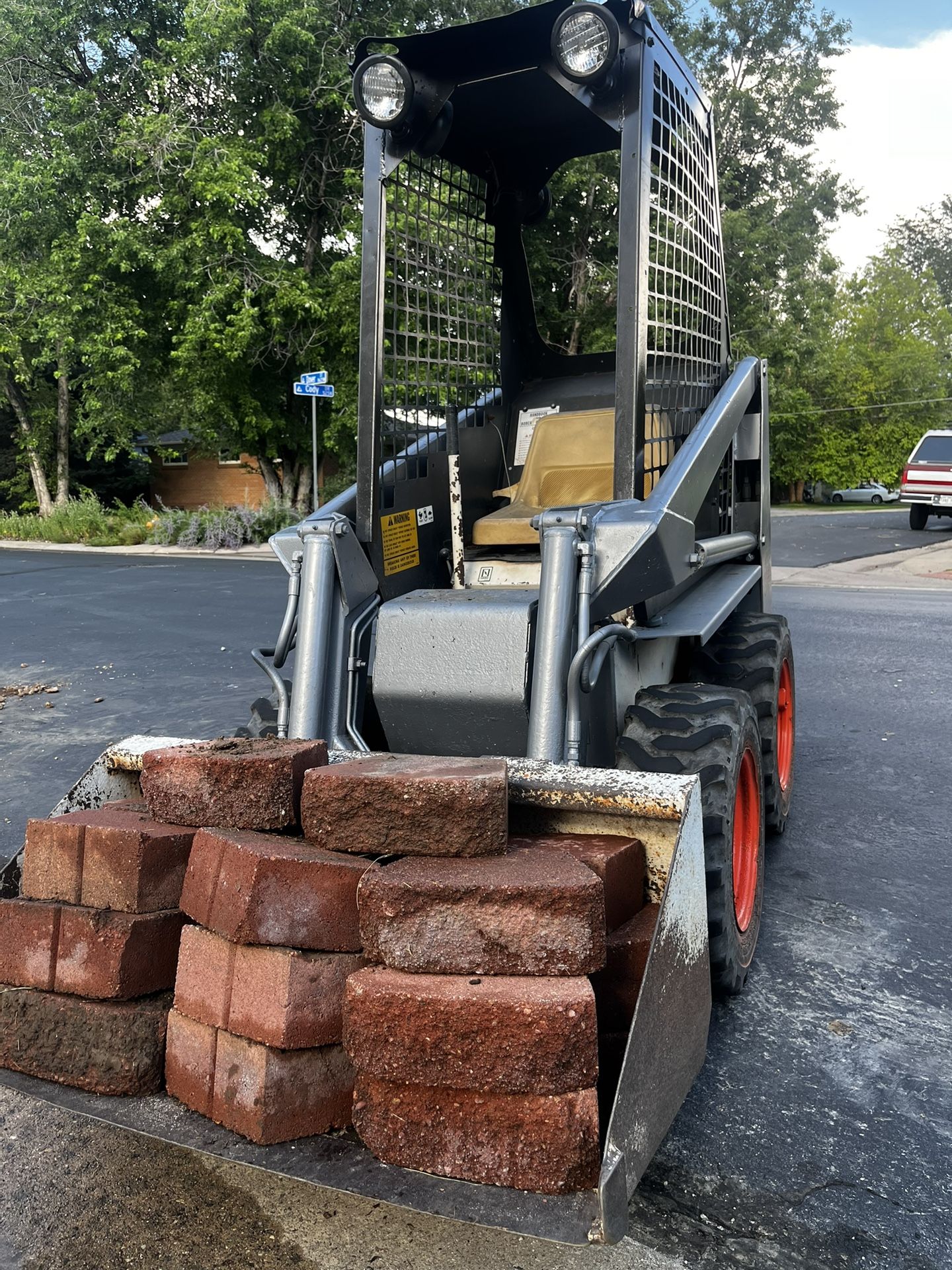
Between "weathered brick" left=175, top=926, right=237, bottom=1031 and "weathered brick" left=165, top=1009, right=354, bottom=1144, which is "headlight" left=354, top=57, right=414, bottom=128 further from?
"weathered brick" left=165, top=1009, right=354, bottom=1144

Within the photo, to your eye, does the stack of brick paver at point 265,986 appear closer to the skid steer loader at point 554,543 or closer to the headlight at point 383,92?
the skid steer loader at point 554,543

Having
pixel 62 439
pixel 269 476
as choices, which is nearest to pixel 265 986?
pixel 269 476

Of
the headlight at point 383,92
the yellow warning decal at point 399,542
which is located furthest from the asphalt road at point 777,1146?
the headlight at point 383,92

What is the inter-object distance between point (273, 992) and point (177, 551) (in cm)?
2233

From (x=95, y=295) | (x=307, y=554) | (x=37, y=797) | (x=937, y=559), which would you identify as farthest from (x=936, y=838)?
(x=95, y=295)

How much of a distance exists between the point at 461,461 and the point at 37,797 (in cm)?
297

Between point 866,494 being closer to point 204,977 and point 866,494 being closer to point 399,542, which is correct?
point 399,542

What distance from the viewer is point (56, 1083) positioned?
265 cm

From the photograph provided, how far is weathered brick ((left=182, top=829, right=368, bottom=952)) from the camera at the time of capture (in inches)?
97.1

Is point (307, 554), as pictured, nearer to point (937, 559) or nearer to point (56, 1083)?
point (56, 1083)

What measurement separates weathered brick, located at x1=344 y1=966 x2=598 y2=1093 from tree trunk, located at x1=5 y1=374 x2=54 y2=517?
1402 inches

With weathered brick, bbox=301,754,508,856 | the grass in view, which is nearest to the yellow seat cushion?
weathered brick, bbox=301,754,508,856

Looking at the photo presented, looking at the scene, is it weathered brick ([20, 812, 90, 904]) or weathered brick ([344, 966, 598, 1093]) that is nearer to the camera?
weathered brick ([344, 966, 598, 1093])

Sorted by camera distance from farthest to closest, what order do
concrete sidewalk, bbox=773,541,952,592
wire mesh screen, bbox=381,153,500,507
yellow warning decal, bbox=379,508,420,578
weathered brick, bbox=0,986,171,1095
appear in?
1. concrete sidewalk, bbox=773,541,952,592
2. wire mesh screen, bbox=381,153,500,507
3. yellow warning decal, bbox=379,508,420,578
4. weathered brick, bbox=0,986,171,1095
